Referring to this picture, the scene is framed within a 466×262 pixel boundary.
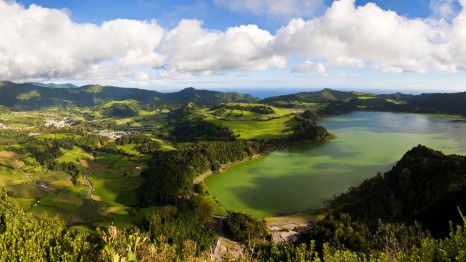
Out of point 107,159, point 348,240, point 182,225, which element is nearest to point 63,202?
point 182,225

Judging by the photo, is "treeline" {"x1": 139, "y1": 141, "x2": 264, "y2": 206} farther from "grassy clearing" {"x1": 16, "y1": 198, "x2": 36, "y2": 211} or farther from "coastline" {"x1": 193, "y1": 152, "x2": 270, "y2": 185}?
"grassy clearing" {"x1": 16, "y1": 198, "x2": 36, "y2": 211}

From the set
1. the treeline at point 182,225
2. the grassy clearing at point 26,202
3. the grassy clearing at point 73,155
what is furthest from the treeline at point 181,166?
the grassy clearing at point 73,155

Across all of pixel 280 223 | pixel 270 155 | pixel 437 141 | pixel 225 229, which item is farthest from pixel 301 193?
pixel 437 141

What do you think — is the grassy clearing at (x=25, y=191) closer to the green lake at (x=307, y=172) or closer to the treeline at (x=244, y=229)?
the green lake at (x=307, y=172)

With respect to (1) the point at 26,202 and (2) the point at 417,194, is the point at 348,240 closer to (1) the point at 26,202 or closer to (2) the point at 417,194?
(2) the point at 417,194

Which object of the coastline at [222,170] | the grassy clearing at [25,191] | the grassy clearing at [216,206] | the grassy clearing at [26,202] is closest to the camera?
the grassy clearing at [216,206]

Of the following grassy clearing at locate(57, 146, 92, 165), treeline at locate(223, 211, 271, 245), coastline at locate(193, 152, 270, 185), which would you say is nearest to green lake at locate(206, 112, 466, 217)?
coastline at locate(193, 152, 270, 185)
